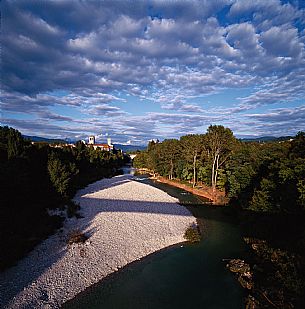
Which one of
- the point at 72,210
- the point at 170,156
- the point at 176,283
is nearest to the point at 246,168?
the point at 176,283

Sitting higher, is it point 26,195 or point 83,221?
point 26,195

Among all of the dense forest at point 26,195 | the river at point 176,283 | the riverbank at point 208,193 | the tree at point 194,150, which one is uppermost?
the tree at point 194,150

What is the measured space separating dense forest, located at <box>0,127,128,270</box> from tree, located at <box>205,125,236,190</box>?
19.3m

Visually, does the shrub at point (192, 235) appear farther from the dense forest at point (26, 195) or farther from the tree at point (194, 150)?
the tree at point (194, 150)

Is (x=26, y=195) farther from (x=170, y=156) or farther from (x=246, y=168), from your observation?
(x=170, y=156)

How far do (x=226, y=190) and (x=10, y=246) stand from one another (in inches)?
1007

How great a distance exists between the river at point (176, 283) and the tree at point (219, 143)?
644 inches

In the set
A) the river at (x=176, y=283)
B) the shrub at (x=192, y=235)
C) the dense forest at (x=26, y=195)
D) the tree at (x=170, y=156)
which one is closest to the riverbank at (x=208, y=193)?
the tree at (x=170, y=156)

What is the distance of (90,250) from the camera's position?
14617mm

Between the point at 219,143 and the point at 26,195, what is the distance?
2476cm

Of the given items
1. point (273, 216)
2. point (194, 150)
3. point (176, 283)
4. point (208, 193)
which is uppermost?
point (194, 150)

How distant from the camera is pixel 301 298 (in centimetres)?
878

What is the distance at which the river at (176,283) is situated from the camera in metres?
10.5

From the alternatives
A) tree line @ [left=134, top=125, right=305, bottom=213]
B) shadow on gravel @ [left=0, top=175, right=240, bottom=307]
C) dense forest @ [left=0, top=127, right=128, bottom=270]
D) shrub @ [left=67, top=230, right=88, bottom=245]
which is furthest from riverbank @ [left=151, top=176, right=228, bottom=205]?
shrub @ [left=67, top=230, right=88, bottom=245]
